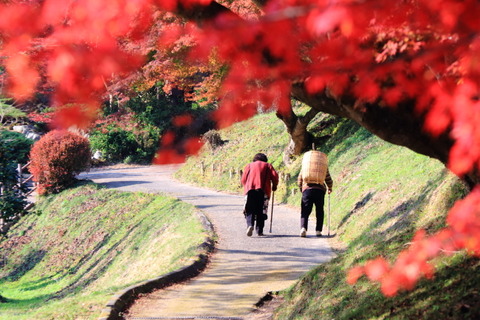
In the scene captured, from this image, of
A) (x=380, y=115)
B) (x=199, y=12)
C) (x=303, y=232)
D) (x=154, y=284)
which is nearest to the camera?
(x=199, y=12)

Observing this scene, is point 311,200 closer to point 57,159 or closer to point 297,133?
point 297,133

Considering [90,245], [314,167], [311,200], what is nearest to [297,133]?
[90,245]

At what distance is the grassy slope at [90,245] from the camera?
14078 mm

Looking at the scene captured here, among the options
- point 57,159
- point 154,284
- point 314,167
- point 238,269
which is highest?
point 57,159

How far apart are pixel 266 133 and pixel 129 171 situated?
28.4 ft

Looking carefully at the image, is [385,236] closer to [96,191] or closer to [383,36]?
[383,36]

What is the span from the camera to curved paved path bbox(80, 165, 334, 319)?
843 cm

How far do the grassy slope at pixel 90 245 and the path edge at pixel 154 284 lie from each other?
24 centimetres

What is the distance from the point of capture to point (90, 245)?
19578 mm

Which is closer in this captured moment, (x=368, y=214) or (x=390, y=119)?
(x=390, y=119)

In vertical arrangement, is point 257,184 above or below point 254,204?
above

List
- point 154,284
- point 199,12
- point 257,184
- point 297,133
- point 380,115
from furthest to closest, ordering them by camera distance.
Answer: point 297,133 < point 257,184 < point 154,284 < point 380,115 < point 199,12

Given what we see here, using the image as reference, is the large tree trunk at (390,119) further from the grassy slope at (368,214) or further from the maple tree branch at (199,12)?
the grassy slope at (368,214)

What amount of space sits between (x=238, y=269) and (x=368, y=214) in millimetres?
3451
